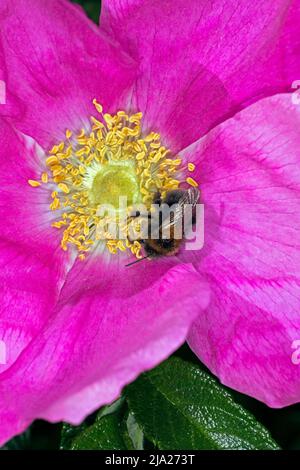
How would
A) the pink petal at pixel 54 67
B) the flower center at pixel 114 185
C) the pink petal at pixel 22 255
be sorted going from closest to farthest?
the pink petal at pixel 54 67 → the pink petal at pixel 22 255 → the flower center at pixel 114 185

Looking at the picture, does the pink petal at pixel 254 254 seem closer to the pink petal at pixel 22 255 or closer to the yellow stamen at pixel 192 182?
the yellow stamen at pixel 192 182

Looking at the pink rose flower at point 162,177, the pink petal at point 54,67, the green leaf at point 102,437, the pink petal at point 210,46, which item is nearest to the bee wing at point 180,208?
the pink rose flower at point 162,177

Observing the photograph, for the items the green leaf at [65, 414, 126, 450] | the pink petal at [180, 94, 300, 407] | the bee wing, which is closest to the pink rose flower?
the pink petal at [180, 94, 300, 407]

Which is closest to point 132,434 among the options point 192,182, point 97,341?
point 97,341

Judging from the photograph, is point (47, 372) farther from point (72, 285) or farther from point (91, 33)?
point (91, 33)

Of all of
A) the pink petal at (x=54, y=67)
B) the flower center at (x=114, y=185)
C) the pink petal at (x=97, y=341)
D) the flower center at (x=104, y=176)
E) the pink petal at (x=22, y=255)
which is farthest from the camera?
the flower center at (x=114, y=185)

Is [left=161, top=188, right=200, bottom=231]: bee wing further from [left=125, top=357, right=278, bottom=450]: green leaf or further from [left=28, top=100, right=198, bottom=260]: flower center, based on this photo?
[left=125, top=357, right=278, bottom=450]: green leaf

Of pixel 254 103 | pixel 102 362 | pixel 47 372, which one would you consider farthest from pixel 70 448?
pixel 254 103
